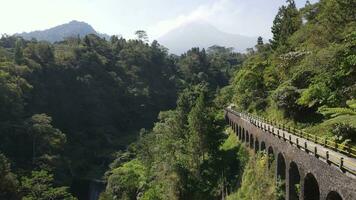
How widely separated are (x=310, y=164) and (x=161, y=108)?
465 feet

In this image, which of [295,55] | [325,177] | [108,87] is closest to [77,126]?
[108,87]

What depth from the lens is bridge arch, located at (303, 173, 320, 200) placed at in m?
29.4

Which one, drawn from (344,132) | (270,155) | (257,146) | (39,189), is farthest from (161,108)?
(344,132)

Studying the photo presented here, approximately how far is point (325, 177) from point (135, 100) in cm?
14043

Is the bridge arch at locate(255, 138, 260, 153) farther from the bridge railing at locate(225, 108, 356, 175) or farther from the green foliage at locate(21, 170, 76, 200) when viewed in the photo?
the green foliage at locate(21, 170, 76, 200)

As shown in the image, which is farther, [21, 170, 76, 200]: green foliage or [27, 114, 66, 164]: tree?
[27, 114, 66, 164]: tree

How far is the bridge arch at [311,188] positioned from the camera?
29.4m

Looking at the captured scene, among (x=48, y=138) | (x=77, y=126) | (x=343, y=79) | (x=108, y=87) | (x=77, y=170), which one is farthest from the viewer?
(x=108, y=87)

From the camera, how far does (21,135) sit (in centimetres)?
10369

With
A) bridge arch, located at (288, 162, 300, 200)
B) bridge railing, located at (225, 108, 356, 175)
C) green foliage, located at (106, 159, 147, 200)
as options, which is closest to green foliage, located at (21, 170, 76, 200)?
green foliage, located at (106, 159, 147, 200)

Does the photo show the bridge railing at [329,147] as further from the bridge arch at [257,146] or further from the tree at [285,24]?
the tree at [285,24]

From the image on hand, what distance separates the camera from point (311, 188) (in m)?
29.8

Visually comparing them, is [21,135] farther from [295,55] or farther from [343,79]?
[343,79]

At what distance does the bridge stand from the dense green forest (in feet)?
6.55
